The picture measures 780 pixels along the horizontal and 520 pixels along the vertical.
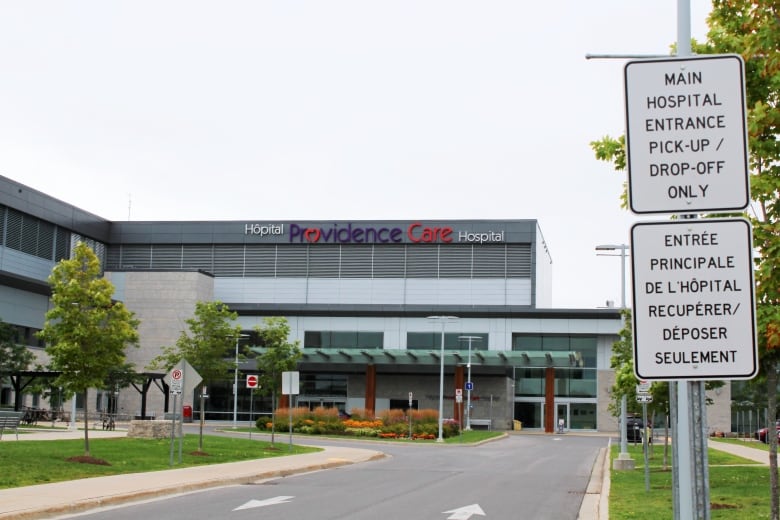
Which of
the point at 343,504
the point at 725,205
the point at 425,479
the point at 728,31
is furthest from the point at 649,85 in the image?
the point at 425,479

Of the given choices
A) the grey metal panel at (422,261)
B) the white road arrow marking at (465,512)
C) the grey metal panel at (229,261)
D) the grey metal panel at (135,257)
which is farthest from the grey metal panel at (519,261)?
the white road arrow marking at (465,512)

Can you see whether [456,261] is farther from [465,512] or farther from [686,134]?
[686,134]

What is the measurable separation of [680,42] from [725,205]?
1.57m

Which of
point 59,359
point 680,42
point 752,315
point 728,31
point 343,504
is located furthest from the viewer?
point 59,359

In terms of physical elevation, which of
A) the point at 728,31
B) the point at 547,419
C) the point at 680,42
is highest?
the point at 728,31

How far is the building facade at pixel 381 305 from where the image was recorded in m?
73.3

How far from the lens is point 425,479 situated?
25688mm

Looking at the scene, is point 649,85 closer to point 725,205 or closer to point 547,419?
point 725,205

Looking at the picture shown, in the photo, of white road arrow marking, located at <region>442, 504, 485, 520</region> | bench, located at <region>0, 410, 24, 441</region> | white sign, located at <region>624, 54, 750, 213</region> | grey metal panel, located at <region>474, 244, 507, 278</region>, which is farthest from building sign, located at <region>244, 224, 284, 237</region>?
white sign, located at <region>624, 54, 750, 213</region>

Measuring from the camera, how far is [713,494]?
20.2 m

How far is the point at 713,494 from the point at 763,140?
352 inches

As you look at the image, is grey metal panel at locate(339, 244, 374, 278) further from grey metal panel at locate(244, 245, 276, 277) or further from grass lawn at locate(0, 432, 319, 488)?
grass lawn at locate(0, 432, 319, 488)

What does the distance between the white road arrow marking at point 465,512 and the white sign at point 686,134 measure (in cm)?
1340

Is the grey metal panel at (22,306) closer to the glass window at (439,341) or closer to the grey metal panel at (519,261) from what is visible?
the glass window at (439,341)
